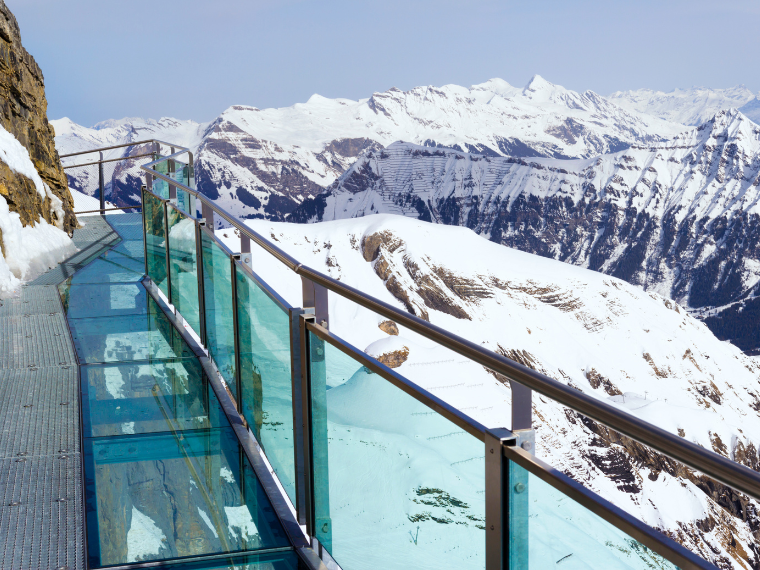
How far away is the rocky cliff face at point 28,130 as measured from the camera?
739 centimetres

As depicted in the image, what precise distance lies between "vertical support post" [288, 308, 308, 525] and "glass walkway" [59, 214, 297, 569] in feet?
0.47

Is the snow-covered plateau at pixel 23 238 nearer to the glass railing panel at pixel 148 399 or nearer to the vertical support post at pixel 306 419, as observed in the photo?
the glass railing panel at pixel 148 399

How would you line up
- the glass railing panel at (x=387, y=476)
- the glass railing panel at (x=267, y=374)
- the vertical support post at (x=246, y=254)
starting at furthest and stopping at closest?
the vertical support post at (x=246, y=254), the glass railing panel at (x=267, y=374), the glass railing panel at (x=387, y=476)

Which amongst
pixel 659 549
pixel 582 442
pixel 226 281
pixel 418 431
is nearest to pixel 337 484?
pixel 418 431

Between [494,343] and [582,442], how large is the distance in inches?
1438

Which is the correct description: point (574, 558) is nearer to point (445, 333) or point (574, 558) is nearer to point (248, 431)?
point (445, 333)

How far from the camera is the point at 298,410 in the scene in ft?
7.91

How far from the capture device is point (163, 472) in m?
2.87

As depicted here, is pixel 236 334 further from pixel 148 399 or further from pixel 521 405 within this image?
pixel 521 405

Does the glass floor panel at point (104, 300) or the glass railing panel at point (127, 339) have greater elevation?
the glass floor panel at point (104, 300)

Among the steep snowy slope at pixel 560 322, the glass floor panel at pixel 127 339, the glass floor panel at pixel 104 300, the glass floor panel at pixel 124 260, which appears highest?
the glass floor panel at pixel 124 260

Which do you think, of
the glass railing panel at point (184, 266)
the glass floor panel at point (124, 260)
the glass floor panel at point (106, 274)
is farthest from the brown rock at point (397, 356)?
the glass railing panel at point (184, 266)

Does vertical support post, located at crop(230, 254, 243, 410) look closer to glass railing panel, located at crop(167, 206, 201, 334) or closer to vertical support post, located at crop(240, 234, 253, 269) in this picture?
vertical support post, located at crop(240, 234, 253, 269)

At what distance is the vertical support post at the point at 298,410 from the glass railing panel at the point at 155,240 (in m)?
3.25
